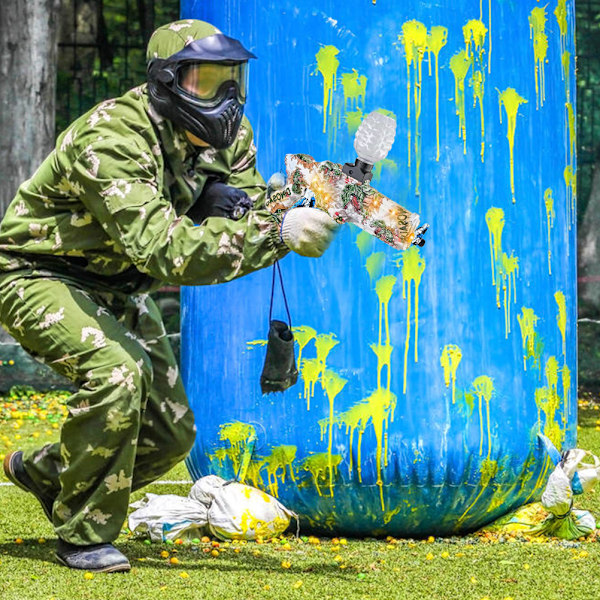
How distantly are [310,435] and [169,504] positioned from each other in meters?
0.61

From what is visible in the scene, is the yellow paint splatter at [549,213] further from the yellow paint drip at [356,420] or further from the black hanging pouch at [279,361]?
the black hanging pouch at [279,361]

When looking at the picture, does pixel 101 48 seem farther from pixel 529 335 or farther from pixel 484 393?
pixel 484 393

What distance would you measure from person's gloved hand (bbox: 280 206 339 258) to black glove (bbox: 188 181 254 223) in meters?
0.72

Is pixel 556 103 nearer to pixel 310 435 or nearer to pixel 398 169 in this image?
pixel 398 169

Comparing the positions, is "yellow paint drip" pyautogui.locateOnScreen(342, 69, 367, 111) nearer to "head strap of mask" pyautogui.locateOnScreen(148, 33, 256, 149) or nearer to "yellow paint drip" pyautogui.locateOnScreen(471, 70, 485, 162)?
"yellow paint drip" pyautogui.locateOnScreen(471, 70, 485, 162)

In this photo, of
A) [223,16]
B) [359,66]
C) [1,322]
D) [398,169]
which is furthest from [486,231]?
[1,322]

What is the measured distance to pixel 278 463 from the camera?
4.77 metres

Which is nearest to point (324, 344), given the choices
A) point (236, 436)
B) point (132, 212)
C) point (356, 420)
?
point (356, 420)

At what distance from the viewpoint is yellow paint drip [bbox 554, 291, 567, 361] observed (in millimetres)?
4992

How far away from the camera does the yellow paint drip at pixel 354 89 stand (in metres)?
4.69

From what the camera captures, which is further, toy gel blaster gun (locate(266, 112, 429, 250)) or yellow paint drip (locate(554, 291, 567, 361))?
yellow paint drip (locate(554, 291, 567, 361))

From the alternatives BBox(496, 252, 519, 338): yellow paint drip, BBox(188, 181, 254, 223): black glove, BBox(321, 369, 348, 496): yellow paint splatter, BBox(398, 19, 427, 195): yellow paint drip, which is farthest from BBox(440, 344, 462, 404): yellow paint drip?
BBox(188, 181, 254, 223): black glove

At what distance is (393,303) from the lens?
4668mm

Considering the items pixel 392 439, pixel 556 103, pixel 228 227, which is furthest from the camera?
pixel 556 103
